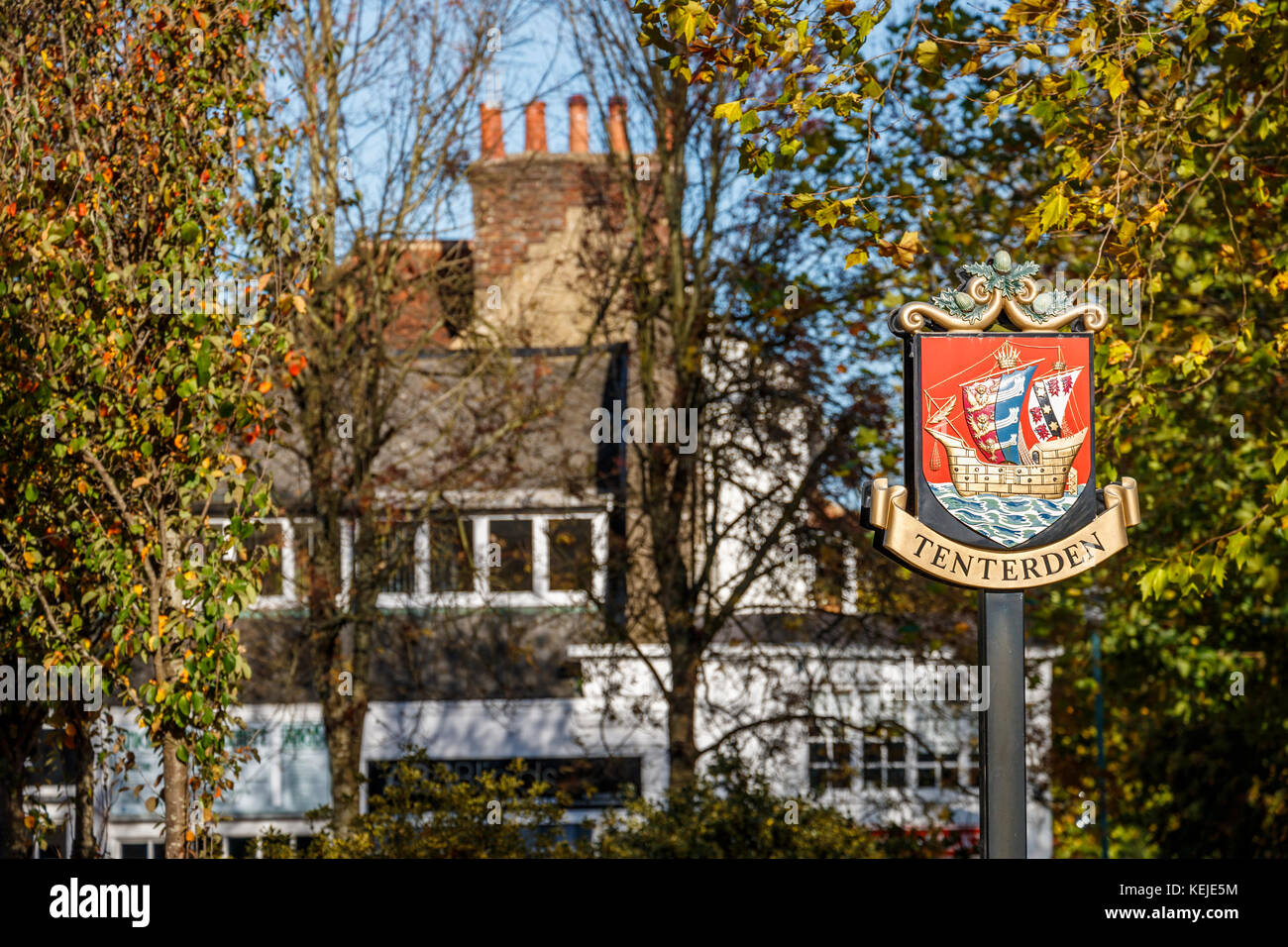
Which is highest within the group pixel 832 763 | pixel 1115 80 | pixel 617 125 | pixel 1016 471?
pixel 617 125

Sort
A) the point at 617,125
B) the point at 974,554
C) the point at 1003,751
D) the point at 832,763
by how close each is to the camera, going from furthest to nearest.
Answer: the point at 832,763 → the point at 617,125 → the point at 974,554 → the point at 1003,751

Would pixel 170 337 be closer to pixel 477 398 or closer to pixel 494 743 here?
pixel 477 398

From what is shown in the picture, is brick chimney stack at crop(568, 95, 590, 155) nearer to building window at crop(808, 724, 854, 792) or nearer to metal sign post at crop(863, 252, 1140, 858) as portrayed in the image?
building window at crop(808, 724, 854, 792)

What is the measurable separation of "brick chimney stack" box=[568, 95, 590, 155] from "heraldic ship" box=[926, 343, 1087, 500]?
1006 centimetres

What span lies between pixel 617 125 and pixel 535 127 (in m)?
1.04

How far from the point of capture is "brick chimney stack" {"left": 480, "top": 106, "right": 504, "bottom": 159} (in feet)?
44.3

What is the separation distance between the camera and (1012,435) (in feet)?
16.1

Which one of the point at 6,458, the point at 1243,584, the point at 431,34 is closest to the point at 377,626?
the point at 431,34

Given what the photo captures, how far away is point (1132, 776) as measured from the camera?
2173 centimetres
